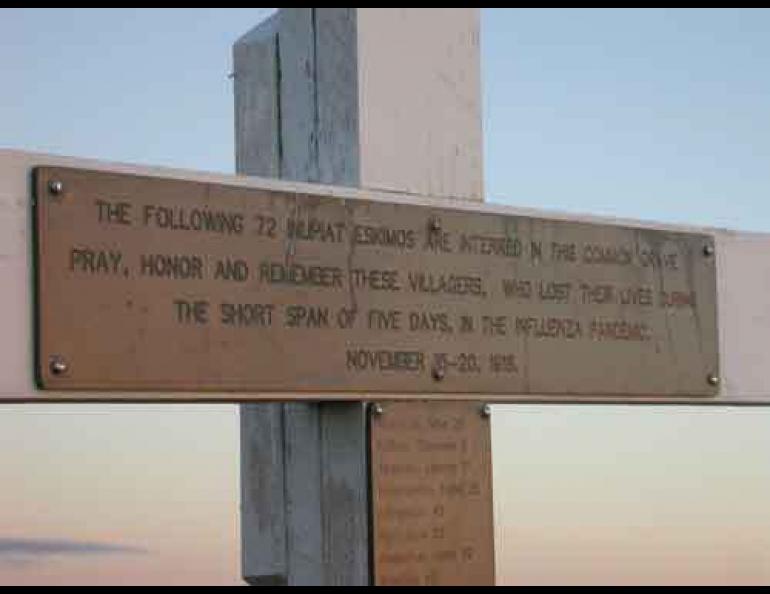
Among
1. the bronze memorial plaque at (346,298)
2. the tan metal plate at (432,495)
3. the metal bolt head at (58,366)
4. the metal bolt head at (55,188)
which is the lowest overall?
the tan metal plate at (432,495)

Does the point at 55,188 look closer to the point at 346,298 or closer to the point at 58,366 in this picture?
the point at 58,366

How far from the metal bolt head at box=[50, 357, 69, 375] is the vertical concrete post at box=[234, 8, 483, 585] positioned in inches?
27.0

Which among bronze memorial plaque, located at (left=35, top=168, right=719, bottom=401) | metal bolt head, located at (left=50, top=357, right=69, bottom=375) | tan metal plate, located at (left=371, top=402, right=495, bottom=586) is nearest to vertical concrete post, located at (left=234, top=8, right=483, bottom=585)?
tan metal plate, located at (left=371, top=402, right=495, bottom=586)

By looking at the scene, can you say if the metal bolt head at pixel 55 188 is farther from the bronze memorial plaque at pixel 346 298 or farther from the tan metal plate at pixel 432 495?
the tan metal plate at pixel 432 495

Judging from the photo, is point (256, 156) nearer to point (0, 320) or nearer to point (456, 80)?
point (456, 80)

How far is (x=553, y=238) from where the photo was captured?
126 inches

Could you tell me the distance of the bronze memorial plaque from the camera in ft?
8.37

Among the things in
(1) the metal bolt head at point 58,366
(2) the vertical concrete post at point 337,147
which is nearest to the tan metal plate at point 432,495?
(2) the vertical concrete post at point 337,147

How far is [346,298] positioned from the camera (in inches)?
112

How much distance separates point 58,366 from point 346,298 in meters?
0.59

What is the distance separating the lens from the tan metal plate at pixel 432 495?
2988mm

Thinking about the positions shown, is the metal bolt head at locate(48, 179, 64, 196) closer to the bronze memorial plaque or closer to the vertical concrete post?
the bronze memorial plaque

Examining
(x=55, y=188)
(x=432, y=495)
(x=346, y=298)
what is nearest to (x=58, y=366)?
(x=55, y=188)

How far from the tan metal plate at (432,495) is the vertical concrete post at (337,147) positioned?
45mm
